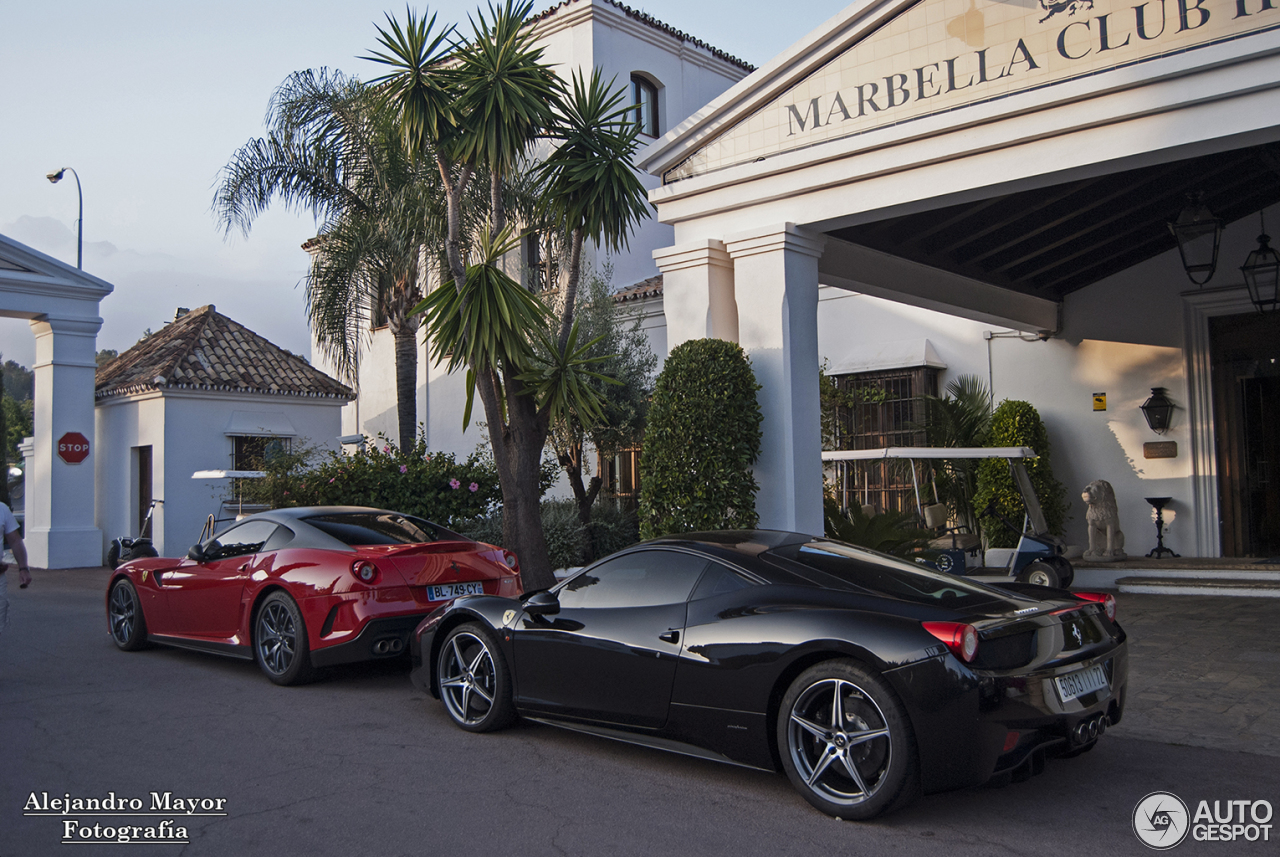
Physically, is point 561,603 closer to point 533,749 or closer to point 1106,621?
point 533,749

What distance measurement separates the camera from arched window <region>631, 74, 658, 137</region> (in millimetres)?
20172

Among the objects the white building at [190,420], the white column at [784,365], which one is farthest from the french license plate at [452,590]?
the white building at [190,420]

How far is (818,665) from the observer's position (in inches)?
167

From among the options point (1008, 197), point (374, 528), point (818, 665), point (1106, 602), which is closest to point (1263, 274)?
point (1008, 197)

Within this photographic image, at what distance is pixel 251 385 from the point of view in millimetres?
19453

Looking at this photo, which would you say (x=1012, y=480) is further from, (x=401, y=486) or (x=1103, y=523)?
(x=401, y=486)

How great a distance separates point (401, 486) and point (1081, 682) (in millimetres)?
10303

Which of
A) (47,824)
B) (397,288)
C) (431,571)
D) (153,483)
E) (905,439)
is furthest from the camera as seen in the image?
(153,483)

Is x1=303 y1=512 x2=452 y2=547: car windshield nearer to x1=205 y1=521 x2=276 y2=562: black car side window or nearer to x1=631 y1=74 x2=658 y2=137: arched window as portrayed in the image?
x1=205 y1=521 x2=276 y2=562: black car side window

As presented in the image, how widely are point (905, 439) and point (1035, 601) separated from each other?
10.4 m

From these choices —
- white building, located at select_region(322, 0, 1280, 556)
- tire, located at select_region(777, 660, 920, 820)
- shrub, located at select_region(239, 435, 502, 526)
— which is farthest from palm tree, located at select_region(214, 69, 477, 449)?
tire, located at select_region(777, 660, 920, 820)

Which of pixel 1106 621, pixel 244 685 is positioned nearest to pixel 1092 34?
pixel 1106 621

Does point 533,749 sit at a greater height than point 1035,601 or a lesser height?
lesser

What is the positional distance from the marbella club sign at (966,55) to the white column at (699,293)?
2.89ft
